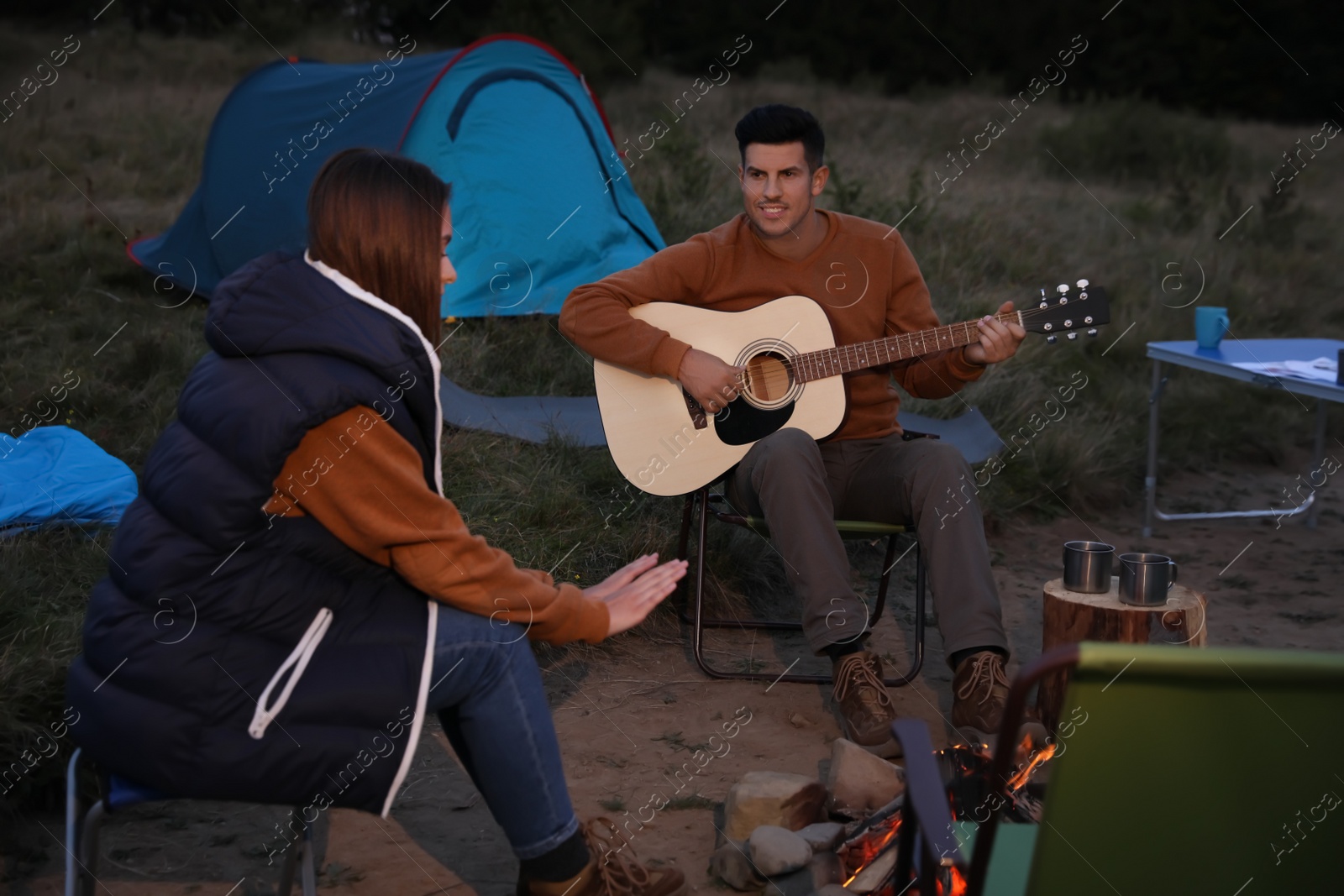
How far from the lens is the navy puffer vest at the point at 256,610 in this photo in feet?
6.12

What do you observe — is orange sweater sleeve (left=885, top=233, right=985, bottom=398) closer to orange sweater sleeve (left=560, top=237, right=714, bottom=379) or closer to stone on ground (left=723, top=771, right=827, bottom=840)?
orange sweater sleeve (left=560, top=237, right=714, bottom=379)

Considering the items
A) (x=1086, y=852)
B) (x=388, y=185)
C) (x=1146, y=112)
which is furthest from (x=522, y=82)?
(x=1146, y=112)

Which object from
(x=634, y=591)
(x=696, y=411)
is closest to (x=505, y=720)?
(x=634, y=591)

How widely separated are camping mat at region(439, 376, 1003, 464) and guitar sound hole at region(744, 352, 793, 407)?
127 cm

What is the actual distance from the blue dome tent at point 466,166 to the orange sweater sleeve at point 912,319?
9.67 ft

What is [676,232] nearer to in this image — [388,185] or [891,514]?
[891,514]

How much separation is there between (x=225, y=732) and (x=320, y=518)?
35cm

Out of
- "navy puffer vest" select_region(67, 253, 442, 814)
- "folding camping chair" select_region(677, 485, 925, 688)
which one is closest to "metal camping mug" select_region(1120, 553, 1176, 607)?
"folding camping chair" select_region(677, 485, 925, 688)

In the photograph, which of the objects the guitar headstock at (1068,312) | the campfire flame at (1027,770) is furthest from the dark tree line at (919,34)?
the campfire flame at (1027,770)

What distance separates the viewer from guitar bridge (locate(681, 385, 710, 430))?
11.8ft

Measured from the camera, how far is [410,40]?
54.4 feet

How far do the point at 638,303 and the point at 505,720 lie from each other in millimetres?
1866

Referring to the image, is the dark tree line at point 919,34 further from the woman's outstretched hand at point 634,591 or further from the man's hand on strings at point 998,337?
the woman's outstretched hand at point 634,591

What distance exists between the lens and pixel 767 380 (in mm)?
3635
